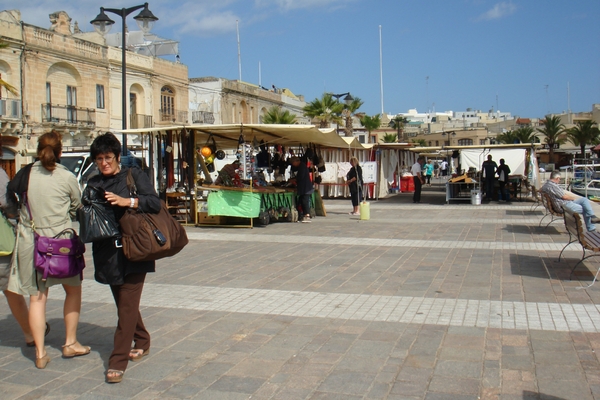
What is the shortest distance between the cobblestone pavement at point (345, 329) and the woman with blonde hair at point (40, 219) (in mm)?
469

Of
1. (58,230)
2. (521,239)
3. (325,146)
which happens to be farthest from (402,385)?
(325,146)

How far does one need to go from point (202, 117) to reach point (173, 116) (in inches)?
114

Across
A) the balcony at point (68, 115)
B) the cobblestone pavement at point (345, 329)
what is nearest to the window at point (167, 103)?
the balcony at point (68, 115)

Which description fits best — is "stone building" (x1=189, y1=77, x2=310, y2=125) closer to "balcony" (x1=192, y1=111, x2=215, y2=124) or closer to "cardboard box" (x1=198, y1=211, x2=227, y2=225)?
"balcony" (x1=192, y1=111, x2=215, y2=124)

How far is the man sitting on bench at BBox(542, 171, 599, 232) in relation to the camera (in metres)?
9.78

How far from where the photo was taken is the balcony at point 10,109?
30.2m

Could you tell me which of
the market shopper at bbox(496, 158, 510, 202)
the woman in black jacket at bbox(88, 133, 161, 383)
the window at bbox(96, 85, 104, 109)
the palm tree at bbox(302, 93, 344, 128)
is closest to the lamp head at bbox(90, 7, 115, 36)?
the market shopper at bbox(496, 158, 510, 202)

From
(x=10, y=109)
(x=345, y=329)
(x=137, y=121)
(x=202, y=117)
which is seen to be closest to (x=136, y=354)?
(x=345, y=329)

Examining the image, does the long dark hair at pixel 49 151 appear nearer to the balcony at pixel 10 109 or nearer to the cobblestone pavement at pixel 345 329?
the cobblestone pavement at pixel 345 329

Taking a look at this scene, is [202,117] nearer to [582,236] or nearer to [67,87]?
[67,87]

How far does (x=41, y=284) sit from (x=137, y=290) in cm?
82

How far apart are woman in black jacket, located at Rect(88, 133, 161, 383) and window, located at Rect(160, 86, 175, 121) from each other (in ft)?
124

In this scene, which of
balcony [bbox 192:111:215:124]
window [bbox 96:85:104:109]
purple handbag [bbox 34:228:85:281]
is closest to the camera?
purple handbag [bbox 34:228:85:281]

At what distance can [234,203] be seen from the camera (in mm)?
13758
